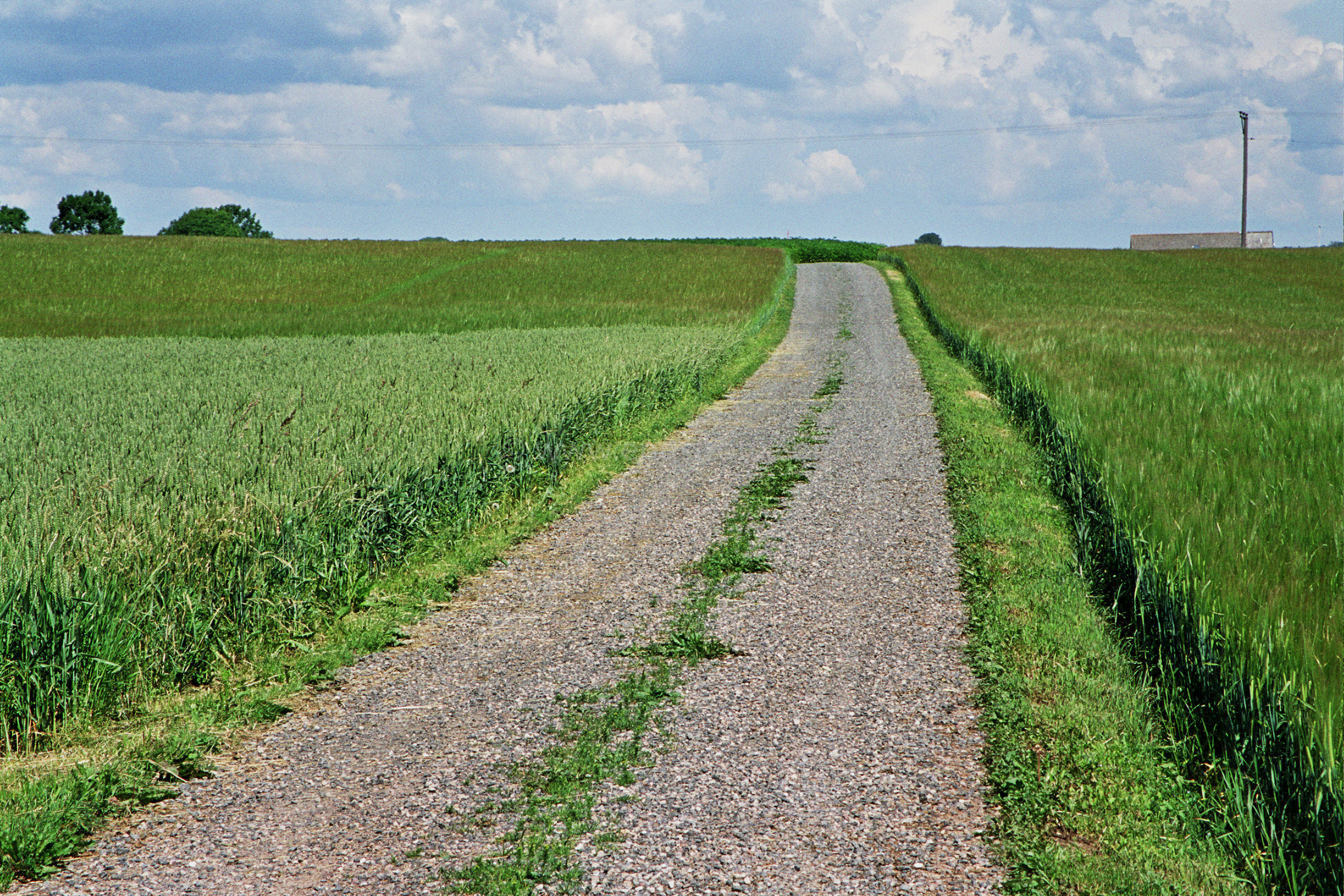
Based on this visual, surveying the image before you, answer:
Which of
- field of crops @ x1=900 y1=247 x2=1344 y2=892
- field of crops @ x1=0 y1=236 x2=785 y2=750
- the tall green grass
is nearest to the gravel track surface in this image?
field of crops @ x1=0 y1=236 x2=785 y2=750

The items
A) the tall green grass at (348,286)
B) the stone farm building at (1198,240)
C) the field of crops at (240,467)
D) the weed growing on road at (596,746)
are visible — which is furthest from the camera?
the stone farm building at (1198,240)

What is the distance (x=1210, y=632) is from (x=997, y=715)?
3.81 ft

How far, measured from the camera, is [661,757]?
16.7 feet

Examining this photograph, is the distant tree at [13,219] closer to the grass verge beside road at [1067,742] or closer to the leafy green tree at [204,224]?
the leafy green tree at [204,224]

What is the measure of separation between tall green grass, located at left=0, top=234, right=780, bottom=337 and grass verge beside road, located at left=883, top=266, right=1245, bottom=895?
2453 cm

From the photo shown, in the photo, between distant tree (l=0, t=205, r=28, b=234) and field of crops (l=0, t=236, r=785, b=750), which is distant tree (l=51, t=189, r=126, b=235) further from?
field of crops (l=0, t=236, r=785, b=750)

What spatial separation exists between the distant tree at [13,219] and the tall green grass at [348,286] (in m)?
62.6

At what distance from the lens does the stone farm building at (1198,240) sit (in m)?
117

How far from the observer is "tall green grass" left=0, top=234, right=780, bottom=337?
3591 cm

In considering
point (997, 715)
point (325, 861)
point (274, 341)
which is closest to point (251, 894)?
point (325, 861)

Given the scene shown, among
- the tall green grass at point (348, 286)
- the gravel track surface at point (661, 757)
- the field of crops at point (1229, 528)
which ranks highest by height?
the tall green grass at point (348, 286)

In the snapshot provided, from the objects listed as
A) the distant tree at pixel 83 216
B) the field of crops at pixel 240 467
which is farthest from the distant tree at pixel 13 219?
the field of crops at pixel 240 467

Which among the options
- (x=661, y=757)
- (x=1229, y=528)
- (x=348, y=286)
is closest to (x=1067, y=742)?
(x=661, y=757)

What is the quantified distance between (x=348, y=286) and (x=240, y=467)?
43.2 m
